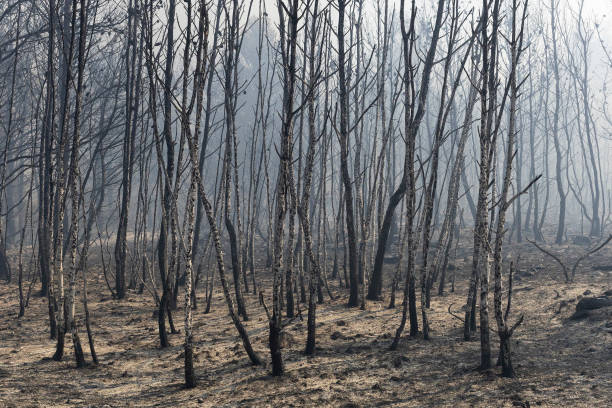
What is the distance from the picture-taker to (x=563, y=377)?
402 cm

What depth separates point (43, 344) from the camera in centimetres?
518

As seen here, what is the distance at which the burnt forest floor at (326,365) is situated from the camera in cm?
375

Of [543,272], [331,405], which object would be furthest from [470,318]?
[543,272]

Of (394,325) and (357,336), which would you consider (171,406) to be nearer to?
(357,336)

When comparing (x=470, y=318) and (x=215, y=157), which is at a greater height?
(x=215, y=157)

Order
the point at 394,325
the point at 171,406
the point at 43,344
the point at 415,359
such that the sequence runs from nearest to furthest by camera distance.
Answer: the point at 171,406 → the point at 415,359 → the point at 43,344 → the point at 394,325

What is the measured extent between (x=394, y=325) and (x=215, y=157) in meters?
26.0

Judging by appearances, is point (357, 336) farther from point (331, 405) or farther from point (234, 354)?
point (331, 405)

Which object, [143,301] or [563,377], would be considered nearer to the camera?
[563,377]

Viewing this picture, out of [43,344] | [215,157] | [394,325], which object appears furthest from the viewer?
[215,157]

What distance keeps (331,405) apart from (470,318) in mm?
2495

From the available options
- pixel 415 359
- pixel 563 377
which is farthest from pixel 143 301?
pixel 563 377

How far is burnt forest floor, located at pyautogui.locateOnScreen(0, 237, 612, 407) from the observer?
3748 millimetres

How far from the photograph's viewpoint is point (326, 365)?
450 cm
